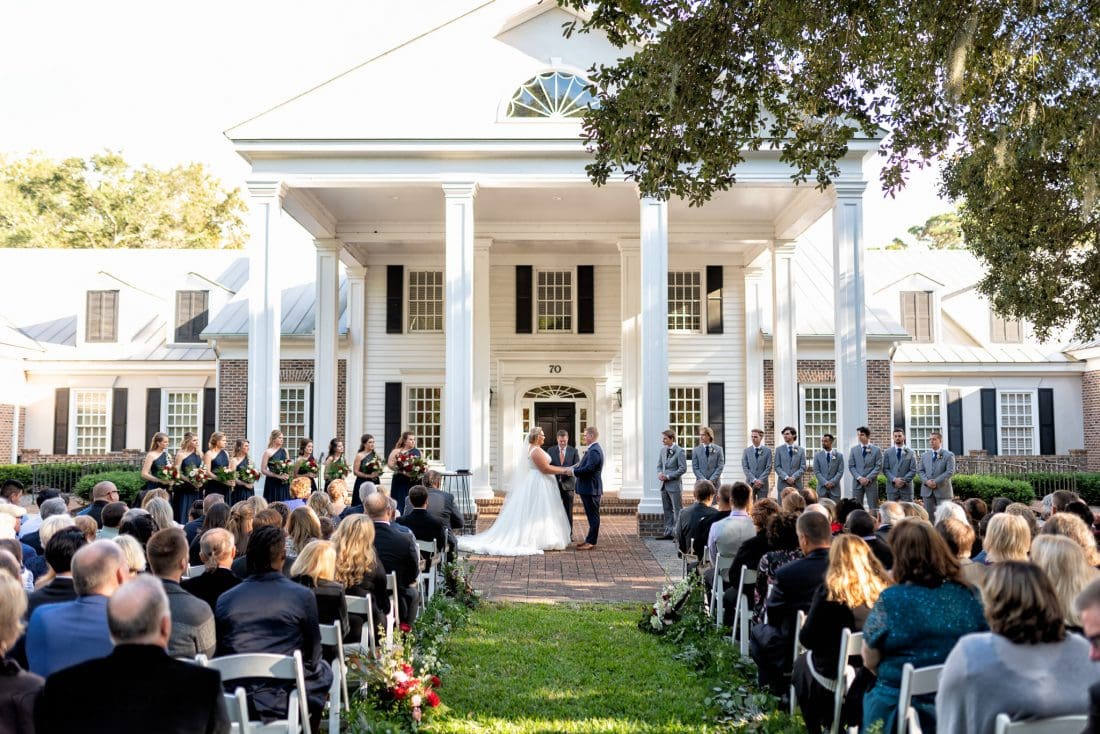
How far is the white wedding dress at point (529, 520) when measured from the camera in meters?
15.3

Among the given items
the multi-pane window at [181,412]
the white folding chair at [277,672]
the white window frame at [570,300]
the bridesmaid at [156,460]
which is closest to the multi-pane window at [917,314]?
the white window frame at [570,300]

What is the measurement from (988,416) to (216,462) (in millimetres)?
22060

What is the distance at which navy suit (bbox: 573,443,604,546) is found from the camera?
15430 millimetres

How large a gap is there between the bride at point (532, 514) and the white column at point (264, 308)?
15.6 ft

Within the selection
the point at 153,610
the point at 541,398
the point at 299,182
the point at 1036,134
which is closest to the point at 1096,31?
the point at 1036,134

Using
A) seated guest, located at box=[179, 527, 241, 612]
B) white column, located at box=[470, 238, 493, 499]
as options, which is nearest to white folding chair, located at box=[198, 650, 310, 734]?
seated guest, located at box=[179, 527, 241, 612]

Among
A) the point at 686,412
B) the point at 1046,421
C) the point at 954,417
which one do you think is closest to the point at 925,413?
the point at 954,417

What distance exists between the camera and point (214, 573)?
5578 millimetres

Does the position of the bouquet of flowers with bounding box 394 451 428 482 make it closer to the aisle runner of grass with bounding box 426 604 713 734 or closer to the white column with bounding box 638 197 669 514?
the white column with bounding box 638 197 669 514

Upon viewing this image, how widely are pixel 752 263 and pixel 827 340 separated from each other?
2.77 metres

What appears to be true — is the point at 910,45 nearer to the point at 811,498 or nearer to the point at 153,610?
the point at 811,498

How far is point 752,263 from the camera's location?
2420 centimetres

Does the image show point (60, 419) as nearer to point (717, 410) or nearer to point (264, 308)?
point (264, 308)

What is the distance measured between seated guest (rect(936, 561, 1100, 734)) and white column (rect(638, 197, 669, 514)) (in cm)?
1322
